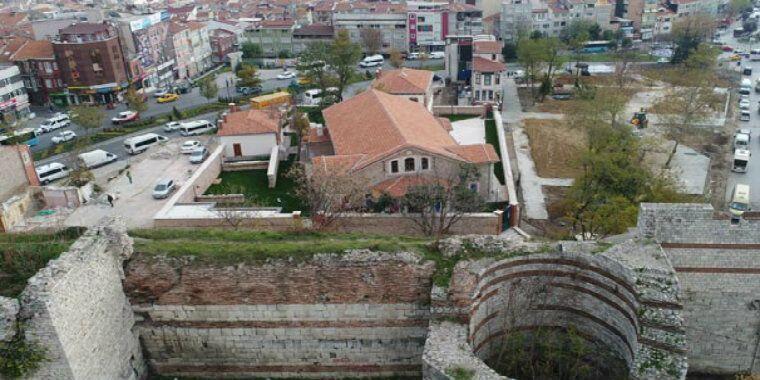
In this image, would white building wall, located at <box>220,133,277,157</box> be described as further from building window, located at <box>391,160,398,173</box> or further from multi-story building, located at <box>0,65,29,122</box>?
multi-story building, located at <box>0,65,29,122</box>

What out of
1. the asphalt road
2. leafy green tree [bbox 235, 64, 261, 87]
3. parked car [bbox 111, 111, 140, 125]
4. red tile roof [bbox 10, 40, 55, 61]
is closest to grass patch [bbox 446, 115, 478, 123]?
the asphalt road

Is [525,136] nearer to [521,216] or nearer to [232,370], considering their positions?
[521,216]

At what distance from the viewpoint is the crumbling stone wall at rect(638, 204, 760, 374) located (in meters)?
15.7

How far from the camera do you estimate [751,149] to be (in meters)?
39.7

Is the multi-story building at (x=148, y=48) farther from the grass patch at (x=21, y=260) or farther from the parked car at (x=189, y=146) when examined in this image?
the grass patch at (x=21, y=260)

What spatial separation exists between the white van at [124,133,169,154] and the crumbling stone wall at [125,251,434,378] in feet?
87.5

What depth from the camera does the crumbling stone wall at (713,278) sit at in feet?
51.4

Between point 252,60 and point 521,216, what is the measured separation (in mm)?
51006

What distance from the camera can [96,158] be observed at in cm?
3722

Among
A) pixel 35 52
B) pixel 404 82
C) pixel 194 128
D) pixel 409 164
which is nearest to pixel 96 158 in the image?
pixel 194 128

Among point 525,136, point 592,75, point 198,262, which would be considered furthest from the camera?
point 592,75

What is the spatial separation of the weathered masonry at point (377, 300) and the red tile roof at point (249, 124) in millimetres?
20237

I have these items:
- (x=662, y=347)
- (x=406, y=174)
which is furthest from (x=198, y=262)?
(x=406, y=174)

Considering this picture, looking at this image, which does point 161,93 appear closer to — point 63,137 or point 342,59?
point 63,137
